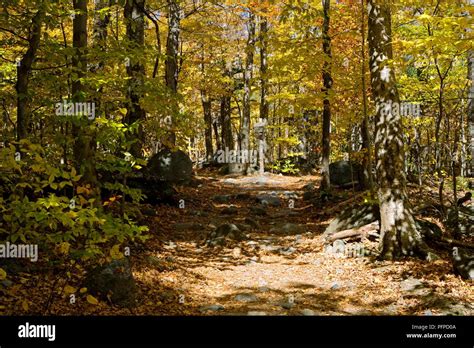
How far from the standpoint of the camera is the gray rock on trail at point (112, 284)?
565cm

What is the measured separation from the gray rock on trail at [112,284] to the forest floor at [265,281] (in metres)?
0.19

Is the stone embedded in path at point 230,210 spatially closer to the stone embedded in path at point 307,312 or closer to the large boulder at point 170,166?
the large boulder at point 170,166

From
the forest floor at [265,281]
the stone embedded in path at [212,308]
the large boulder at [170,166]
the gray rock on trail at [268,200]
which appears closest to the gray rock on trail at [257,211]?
the gray rock on trail at [268,200]

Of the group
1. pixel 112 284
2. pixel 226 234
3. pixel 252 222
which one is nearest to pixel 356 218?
pixel 252 222

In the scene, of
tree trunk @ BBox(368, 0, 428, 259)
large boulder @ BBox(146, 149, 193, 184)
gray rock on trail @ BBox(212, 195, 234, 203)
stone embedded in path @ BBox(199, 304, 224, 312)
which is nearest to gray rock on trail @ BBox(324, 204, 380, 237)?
tree trunk @ BBox(368, 0, 428, 259)

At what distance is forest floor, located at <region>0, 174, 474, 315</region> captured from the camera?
5830mm

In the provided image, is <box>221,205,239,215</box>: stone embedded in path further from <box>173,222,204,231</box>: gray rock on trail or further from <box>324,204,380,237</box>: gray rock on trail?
<box>324,204,380,237</box>: gray rock on trail

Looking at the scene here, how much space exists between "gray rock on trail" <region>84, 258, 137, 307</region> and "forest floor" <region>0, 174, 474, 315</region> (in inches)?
7.5

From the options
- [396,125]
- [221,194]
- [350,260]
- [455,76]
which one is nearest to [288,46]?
[396,125]

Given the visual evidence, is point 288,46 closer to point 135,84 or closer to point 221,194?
point 135,84

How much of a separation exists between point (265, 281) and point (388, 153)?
359 centimetres

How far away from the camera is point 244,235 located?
10.8 m
